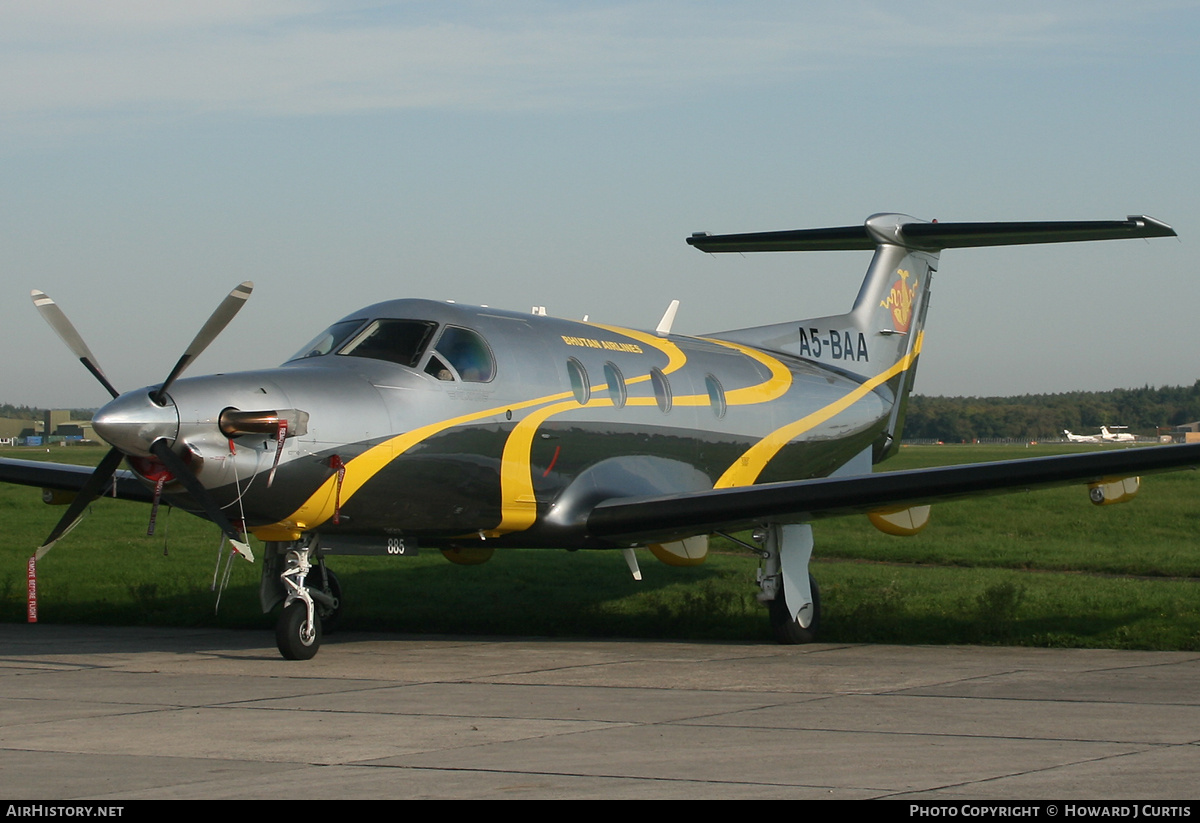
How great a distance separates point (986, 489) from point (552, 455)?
4.21 meters

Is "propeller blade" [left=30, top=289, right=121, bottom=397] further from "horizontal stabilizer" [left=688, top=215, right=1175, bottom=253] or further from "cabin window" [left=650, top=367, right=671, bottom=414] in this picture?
"horizontal stabilizer" [left=688, top=215, right=1175, bottom=253]

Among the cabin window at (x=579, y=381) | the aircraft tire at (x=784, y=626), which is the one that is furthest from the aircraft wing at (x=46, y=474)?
the aircraft tire at (x=784, y=626)

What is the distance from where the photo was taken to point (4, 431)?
91375mm

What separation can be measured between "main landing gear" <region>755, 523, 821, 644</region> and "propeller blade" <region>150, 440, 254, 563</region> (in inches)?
224

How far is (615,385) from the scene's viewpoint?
1440 cm

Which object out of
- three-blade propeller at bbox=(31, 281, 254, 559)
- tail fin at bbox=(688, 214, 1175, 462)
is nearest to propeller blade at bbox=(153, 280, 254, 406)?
three-blade propeller at bbox=(31, 281, 254, 559)

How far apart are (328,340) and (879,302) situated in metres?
9.88

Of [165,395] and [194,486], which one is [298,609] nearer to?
[194,486]

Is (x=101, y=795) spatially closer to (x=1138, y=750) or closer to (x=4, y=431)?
(x=1138, y=750)

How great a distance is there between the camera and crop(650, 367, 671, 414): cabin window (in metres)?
14.9

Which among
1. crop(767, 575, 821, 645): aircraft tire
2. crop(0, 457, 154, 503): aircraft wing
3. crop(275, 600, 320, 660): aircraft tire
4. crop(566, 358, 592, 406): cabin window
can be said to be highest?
crop(566, 358, 592, 406): cabin window

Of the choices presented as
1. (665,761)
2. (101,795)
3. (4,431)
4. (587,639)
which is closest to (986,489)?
(587,639)

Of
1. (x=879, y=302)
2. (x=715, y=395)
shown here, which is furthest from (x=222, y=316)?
(x=879, y=302)

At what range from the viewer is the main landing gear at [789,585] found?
14188 mm
